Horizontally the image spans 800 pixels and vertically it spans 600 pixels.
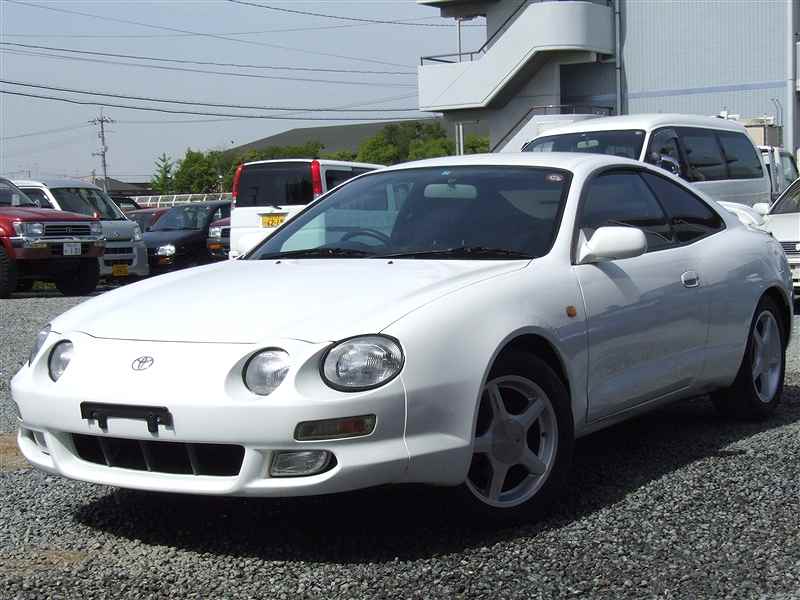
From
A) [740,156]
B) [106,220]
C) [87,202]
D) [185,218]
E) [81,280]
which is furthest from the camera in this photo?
[185,218]

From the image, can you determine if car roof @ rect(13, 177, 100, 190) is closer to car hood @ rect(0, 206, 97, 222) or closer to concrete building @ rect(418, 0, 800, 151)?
car hood @ rect(0, 206, 97, 222)

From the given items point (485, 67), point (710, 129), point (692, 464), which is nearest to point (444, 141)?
point (485, 67)

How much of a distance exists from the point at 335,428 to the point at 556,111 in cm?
3518

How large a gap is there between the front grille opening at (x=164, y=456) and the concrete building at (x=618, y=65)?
3301 cm

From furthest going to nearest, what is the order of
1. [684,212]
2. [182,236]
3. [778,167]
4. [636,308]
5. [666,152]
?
[182,236], [778,167], [666,152], [684,212], [636,308]

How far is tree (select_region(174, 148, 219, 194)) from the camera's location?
112812 mm

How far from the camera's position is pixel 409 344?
4039 mm

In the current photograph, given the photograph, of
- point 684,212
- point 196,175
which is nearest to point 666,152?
point 684,212

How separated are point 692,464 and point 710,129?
10.0 m

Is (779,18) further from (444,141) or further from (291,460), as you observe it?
(444,141)

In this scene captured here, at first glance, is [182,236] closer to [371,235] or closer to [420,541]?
[371,235]

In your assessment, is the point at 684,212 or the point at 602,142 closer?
the point at 684,212

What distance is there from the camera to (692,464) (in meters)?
5.40

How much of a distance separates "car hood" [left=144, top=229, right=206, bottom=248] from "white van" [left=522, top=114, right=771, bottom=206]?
33.0ft
